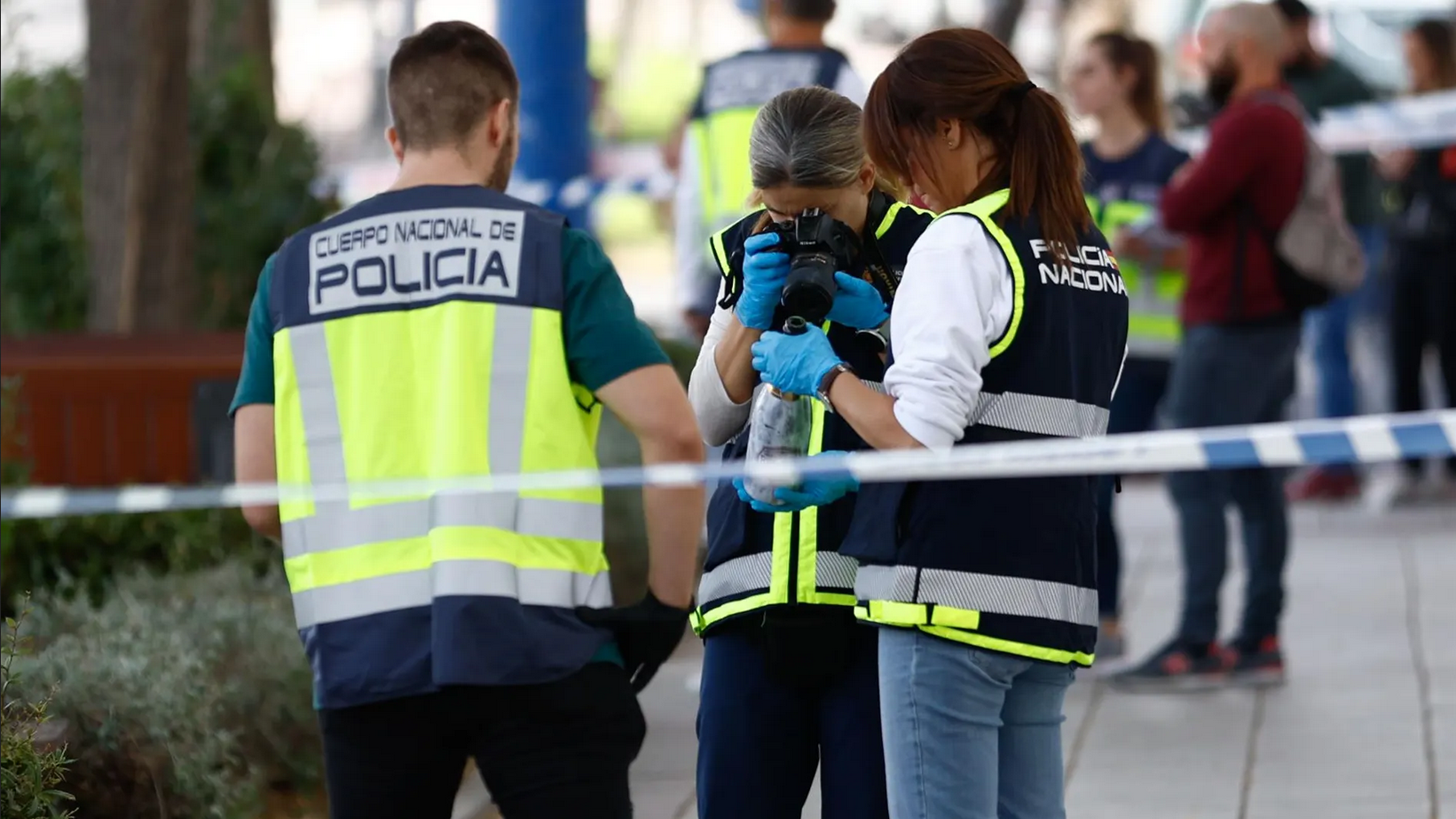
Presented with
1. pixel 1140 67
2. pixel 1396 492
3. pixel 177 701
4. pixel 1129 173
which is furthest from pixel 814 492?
pixel 1396 492

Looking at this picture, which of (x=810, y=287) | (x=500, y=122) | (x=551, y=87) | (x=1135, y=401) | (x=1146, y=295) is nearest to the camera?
(x=810, y=287)

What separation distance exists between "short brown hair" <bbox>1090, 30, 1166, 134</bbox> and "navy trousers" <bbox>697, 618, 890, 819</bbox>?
3.98 m

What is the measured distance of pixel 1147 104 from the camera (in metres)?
6.98

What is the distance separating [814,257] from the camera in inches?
124

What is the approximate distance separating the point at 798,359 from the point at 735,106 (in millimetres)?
3522

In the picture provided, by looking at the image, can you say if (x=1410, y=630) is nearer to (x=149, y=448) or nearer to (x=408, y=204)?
(x=149, y=448)

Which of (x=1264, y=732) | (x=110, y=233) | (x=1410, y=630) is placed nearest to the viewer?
(x=1264, y=732)

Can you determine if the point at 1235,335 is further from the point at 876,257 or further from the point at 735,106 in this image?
the point at 876,257

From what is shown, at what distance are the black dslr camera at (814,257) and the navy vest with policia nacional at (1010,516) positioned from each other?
0.51 feet

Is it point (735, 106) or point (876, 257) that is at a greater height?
point (735, 106)

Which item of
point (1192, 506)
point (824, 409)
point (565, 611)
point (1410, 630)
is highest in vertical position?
point (824, 409)

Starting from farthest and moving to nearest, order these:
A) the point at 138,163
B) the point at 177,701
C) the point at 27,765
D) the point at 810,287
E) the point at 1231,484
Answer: the point at 138,163 < the point at 1231,484 < the point at 177,701 < the point at 27,765 < the point at 810,287

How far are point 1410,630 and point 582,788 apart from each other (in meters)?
5.00

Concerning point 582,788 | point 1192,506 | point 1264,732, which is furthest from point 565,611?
point 1192,506
